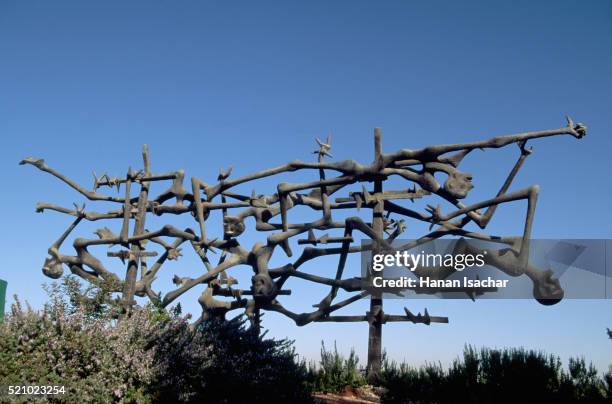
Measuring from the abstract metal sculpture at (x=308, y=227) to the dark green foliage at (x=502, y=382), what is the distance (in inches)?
39.9

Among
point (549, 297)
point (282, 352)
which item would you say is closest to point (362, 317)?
point (282, 352)

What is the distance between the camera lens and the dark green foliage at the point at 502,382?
9070 millimetres

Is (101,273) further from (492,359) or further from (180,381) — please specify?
(492,359)

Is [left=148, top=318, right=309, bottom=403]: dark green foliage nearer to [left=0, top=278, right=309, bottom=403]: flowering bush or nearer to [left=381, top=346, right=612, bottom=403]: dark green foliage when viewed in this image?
[left=0, top=278, right=309, bottom=403]: flowering bush

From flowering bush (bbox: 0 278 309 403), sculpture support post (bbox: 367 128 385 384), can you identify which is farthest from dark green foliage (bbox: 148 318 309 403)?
sculpture support post (bbox: 367 128 385 384)

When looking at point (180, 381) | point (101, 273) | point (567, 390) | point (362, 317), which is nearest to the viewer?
point (567, 390)

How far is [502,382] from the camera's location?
9.35 metres

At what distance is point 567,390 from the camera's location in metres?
9.07

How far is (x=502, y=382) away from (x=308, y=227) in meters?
3.99

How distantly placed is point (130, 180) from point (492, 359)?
8.29 m

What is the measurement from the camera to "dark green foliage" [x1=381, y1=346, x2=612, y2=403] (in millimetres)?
9070

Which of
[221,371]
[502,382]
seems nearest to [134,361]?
[221,371]

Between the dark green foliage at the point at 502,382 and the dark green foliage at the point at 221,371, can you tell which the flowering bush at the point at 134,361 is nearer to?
the dark green foliage at the point at 221,371

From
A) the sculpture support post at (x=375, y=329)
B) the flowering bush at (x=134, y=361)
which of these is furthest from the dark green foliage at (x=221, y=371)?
the sculpture support post at (x=375, y=329)
